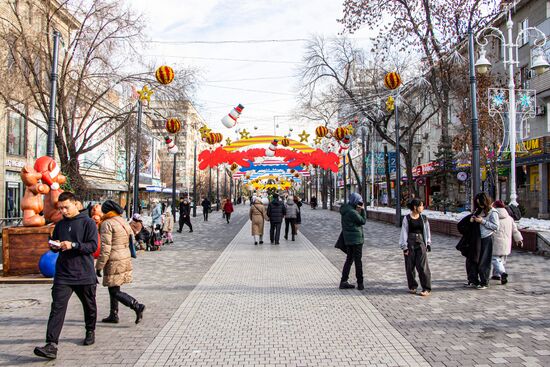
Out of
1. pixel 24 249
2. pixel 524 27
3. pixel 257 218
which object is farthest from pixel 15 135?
pixel 524 27

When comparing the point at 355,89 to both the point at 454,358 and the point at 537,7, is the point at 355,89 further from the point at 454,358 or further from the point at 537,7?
the point at 454,358

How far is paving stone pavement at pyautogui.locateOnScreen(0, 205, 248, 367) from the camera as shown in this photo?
506 centimetres

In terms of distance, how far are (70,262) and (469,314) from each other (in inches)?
200

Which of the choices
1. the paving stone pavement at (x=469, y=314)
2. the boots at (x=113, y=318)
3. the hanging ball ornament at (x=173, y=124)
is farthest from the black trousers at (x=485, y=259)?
the hanging ball ornament at (x=173, y=124)

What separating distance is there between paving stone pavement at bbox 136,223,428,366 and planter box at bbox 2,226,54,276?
3.37m

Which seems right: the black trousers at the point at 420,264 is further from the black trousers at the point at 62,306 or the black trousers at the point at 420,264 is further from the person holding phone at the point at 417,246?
the black trousers at the point at 62,306

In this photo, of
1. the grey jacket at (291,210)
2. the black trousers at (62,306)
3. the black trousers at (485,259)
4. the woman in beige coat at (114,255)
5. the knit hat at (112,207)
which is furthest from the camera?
the grey jacket at (291,210)

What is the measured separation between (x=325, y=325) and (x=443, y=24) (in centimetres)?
1902

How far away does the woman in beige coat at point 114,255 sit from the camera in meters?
6.03

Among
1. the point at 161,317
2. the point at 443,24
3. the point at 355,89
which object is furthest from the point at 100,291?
the point at 355,89

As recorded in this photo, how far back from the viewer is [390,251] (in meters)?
14.8

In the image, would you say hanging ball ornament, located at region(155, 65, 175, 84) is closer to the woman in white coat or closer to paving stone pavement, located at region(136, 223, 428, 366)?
paving stone pavement, located at region(136, 223, 428, 366)

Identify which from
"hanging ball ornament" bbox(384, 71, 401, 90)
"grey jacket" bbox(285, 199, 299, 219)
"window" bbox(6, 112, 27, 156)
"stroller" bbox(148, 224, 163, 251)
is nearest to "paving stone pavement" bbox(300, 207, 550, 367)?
"stroller" bbox(148, 224, 163, 251)

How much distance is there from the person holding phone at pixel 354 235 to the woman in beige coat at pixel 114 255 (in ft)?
12.7
